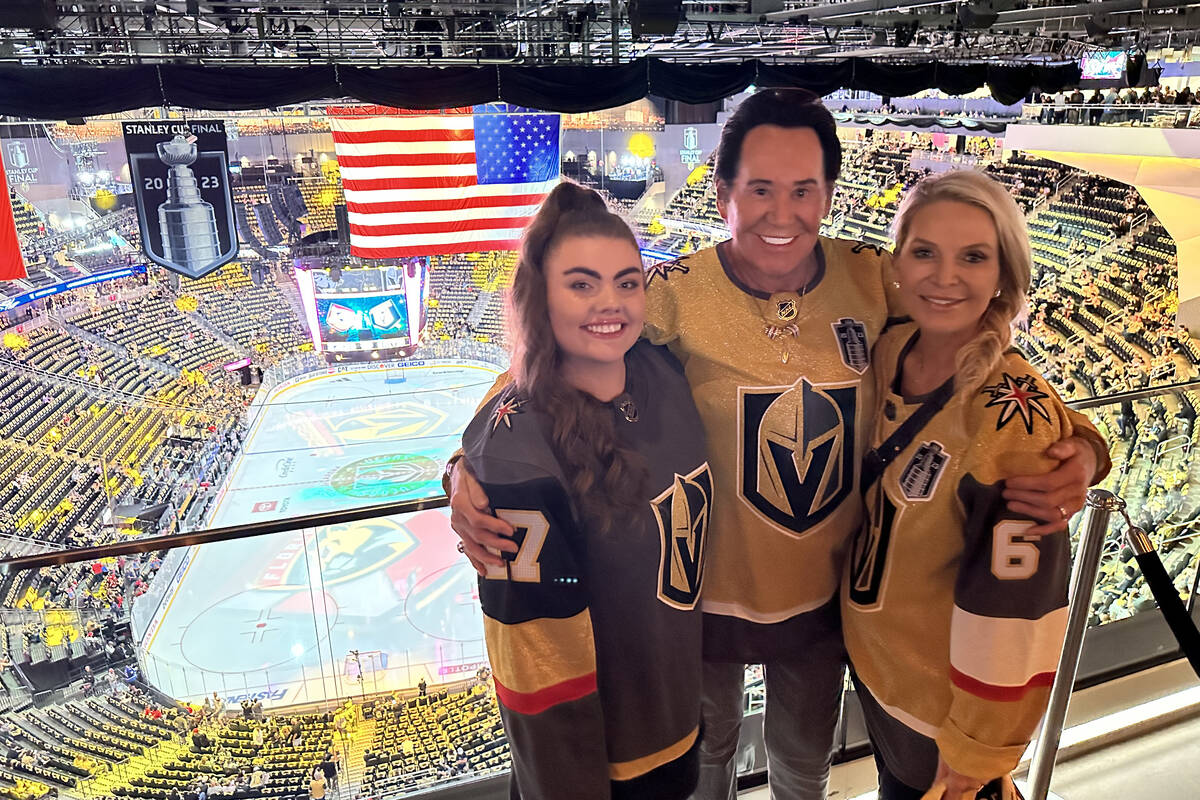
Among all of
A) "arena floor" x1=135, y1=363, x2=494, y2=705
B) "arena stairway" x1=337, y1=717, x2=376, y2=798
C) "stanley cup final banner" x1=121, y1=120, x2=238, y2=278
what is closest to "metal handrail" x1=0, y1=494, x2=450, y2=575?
"arena stairway" x1=337, y1=717, x2=376, y2=798

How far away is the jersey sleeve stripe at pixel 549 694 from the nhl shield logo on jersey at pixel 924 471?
20.3 inches

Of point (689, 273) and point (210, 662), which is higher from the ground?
point (689, 273)

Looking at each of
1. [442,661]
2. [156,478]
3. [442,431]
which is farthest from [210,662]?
[442,431]

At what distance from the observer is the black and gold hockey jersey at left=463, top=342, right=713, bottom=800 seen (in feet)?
3.53

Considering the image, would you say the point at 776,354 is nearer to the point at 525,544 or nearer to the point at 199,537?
the point at 525,544

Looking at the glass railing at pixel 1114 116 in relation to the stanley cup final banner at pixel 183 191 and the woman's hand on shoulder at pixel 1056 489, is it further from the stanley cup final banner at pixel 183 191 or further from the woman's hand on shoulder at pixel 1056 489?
the woman's hand on shoulder at pixel 1056 489

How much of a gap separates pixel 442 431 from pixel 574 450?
12287 millimetres

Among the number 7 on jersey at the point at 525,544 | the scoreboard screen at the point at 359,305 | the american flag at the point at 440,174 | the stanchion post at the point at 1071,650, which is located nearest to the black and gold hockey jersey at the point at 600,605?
the number 7 on jersey at the point at 525,544

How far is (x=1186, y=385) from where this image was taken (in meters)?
1.92

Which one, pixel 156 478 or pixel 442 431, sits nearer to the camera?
pixel 156 478

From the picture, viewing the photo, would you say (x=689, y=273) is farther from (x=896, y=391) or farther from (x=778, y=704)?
(x=778, y=704)

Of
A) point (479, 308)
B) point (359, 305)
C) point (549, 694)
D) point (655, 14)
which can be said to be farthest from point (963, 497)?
point (479, 308)

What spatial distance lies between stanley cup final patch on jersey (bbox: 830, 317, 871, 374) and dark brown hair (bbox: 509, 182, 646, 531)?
0.36 meters

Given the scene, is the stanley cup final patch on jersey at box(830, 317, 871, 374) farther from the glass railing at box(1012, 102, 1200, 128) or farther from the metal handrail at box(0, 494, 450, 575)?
the glass railing at box(1012, 102, 1200, 128)
